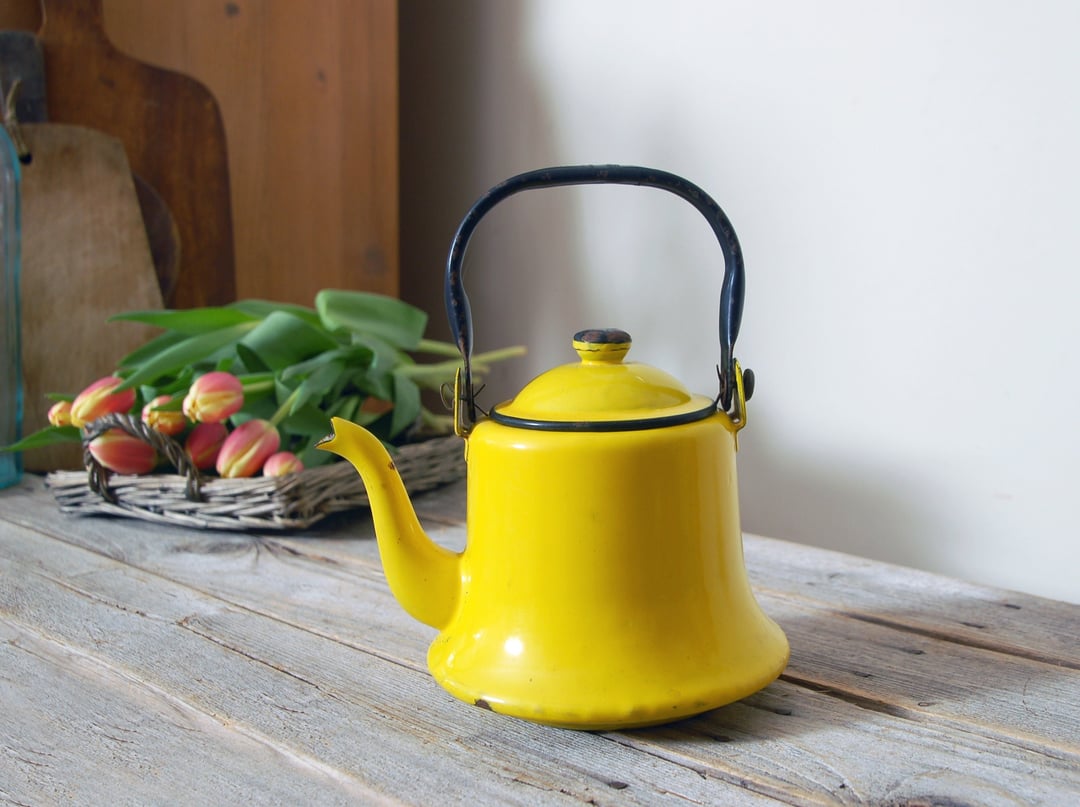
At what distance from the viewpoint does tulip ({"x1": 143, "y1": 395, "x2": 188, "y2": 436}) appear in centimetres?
94

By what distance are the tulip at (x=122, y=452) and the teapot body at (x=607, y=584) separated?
54cm

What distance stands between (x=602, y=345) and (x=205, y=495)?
20.8 inches

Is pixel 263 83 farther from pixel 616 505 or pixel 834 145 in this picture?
pixel 616 505

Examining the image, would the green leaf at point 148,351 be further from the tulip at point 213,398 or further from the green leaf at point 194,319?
the tulip at point 213,398

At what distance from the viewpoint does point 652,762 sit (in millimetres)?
504

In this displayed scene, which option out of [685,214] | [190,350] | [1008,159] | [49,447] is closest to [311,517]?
[190,350]

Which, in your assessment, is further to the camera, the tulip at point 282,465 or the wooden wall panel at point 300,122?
the wooden wall panel at point 300,122

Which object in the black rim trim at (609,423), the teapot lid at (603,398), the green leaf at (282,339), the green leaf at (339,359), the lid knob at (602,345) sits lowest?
the green leaf at (339,359)

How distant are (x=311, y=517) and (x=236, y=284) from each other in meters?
0.48

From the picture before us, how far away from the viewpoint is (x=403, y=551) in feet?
1.88

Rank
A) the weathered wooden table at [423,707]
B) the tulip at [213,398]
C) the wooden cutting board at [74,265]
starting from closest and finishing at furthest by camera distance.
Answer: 1. the weathered wooden table at [423,707]
2. the tulip at [213,398]
3. the wooden cutting board at [74,265]

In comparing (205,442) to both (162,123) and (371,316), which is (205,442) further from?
(162,123)

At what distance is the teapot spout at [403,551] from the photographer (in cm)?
57

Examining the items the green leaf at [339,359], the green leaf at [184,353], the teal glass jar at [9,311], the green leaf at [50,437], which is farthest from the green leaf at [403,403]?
the teal glass jar at [9,311]
